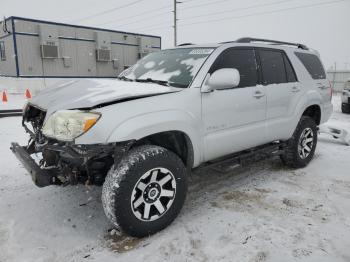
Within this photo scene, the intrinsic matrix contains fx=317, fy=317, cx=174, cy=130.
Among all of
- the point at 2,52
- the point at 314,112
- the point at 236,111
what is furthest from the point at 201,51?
the point at 2,52

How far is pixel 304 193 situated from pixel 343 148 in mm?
2801

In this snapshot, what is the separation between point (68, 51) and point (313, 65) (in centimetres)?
1741

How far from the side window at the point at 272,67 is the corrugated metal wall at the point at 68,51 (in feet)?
55.3

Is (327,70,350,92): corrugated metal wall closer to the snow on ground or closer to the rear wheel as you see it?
the rear wheel

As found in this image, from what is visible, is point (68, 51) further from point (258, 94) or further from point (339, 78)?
point (339, 78)

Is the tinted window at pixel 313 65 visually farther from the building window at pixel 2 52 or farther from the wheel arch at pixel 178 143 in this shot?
the building window at pixel 2 52

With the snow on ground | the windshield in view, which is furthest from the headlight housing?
the windshield

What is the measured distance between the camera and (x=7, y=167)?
478cm

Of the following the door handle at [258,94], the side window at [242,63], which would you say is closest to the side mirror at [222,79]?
the side window at [242,63]

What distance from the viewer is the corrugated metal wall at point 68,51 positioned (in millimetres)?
17859

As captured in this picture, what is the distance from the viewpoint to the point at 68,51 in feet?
64.3

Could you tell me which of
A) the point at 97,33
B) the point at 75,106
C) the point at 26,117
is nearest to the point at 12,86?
the point at 97,33

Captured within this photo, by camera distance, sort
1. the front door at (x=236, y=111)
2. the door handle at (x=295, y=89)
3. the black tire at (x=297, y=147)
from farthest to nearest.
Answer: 1. the black tire at (x=297, y=147)
2. the door handle at (x=295, y=89)
3. the front door at (x=236, y=111)

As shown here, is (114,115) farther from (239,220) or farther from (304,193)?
(304,193)
